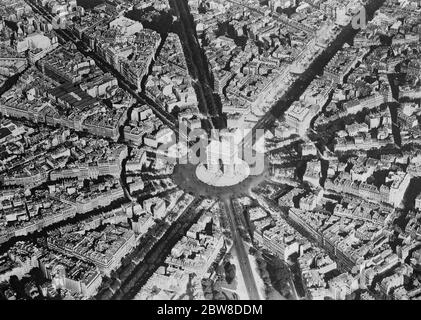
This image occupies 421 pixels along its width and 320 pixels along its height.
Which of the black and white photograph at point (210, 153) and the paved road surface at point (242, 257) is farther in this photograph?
the black and white photograph at point (210, 153)

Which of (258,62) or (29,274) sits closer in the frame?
(29,274)

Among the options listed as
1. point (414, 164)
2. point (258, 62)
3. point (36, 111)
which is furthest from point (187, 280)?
point (258, 62)

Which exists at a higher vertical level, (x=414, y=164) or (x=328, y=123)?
(x=328, y=123)

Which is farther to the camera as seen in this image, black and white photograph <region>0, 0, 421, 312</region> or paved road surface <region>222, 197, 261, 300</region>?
black and white photograph <region>0, 0, 421, 312</region>

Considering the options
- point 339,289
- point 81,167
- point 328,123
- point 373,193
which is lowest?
point 339,289

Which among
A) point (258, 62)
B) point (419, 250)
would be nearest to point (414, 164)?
point (419, 250)

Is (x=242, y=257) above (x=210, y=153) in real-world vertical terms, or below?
below

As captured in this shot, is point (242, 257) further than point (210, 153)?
No
